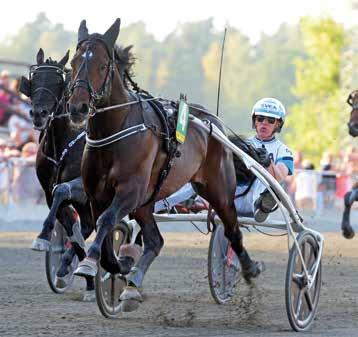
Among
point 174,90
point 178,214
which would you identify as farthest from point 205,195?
point 174,90

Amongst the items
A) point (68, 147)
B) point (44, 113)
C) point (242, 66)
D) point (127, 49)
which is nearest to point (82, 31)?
point (127, 49)

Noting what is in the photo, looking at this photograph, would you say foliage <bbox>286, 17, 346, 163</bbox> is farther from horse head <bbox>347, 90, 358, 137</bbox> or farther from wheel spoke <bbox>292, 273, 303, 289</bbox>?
wheel spoke <bbox>292, 273, 303, 289</bbox>

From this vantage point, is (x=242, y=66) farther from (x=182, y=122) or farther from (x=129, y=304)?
(x=129, y=304)

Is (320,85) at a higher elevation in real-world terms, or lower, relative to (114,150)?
higher

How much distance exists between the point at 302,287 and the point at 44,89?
2504 mm

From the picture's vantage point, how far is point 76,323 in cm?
729

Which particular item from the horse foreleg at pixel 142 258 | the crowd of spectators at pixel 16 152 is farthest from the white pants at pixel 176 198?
the crowd of spectators at pixel 16 152

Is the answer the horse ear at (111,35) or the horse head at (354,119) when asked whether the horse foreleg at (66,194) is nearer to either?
the horse ear at (111,35)

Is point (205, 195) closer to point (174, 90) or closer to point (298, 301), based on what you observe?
point (298, 301)

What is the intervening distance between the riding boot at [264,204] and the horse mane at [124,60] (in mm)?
1232

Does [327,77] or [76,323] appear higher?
[327,77]

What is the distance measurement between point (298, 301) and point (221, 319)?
22.7 inches

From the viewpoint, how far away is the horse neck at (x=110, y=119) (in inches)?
279

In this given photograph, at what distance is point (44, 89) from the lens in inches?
348
